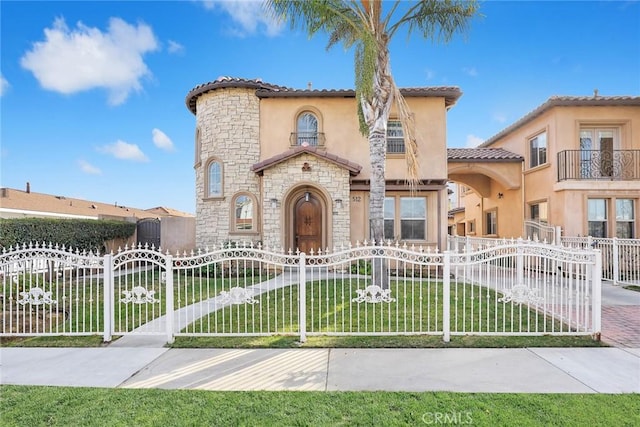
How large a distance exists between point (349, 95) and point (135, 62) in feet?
36.4

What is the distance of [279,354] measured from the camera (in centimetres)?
516

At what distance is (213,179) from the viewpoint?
15172mm

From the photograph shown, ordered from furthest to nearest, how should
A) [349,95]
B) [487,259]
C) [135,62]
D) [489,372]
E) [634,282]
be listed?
[135,62]
[349,95]
[634,282]
[487,259]
[489,372]

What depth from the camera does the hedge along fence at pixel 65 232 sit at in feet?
36.6

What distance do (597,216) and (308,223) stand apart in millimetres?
12905

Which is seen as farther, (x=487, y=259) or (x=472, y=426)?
(x=487, y=259)

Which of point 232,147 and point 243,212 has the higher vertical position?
point 232,147

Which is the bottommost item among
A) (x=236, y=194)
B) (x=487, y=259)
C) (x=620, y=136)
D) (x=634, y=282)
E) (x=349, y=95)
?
(x=634, y=282)

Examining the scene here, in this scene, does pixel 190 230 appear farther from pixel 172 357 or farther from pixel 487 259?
pixel 487 259

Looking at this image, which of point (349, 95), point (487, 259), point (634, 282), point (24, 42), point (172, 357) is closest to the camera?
point (172, 357)

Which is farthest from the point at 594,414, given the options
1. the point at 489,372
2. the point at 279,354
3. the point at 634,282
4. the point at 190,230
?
the point at 190,230

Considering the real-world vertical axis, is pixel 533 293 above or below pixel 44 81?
below

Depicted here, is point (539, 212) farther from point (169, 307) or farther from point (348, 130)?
point (169, 307)

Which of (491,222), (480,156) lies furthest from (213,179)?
(491,222)
